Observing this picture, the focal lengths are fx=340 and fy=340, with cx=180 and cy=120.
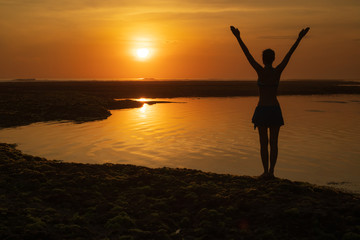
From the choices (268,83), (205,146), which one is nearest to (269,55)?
(268,83)

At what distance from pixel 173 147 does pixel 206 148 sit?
1.93 metres

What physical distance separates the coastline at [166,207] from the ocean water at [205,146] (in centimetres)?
458

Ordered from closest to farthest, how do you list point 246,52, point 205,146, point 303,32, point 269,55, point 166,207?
point 166,207 < point 269,55 < point 246,52 < point 303,32 < point 205,146

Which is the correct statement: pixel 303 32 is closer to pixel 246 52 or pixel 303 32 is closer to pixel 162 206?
pixel 246 52

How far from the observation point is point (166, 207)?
8773 millimetres

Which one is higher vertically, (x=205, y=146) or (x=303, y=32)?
(x=303, y=32)

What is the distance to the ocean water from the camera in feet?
49.3

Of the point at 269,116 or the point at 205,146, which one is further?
the point at 205,146

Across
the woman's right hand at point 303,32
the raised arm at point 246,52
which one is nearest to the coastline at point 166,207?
the raised arm at point 246,52

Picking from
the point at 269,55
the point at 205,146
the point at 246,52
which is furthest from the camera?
the point at 205,146

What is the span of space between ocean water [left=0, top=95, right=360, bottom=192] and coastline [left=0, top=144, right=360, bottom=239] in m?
4.58

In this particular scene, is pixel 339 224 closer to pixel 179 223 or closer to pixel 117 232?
pixel 179 223

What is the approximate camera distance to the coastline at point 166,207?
285 inches

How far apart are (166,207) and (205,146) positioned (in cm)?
1138
